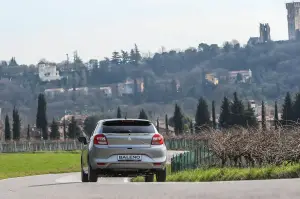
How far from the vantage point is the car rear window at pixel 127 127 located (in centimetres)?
2067

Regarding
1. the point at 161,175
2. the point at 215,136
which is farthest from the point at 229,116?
the point at 161,175

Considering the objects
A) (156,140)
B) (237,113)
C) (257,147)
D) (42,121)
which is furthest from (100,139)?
(42,121)

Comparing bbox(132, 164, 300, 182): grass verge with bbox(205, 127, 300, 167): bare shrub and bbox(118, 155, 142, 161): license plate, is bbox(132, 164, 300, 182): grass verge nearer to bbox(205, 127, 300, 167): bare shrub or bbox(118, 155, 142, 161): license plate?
bbox(205, 127, 300, 167): bare shrub

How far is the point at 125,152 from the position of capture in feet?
66.5

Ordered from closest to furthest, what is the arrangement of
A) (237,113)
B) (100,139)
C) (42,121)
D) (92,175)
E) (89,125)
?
(100,139) < (92,175) < (237,113) < (42,121) < (89,125)

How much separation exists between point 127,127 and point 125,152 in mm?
756

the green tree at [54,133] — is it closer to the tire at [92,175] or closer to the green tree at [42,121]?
the green tree at [42,121]

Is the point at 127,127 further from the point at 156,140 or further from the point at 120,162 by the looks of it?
the point at 120,162

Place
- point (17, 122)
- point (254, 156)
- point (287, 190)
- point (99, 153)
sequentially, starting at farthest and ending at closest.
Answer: point (17, 122), point (254, 156), point (99, 153), point (287, 190)

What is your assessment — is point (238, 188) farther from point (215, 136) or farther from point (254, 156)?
point (215, 136)

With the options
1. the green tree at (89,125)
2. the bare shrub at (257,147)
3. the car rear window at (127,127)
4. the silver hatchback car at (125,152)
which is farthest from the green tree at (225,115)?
the silver hatchback car at (125,152)

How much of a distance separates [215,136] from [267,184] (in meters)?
15.8

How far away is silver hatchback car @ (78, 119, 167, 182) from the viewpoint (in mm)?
20297

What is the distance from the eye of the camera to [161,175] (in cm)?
2095
